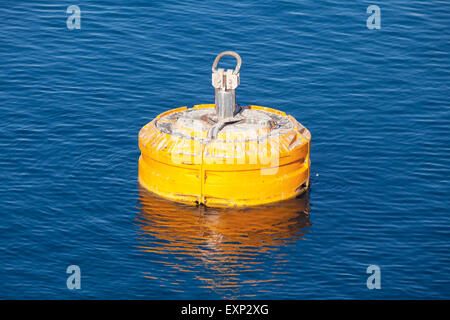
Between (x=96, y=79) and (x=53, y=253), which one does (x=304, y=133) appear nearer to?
(x=53, y=253)

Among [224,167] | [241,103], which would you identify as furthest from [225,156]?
[241,103]

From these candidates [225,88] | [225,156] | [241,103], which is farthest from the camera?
[241,103]

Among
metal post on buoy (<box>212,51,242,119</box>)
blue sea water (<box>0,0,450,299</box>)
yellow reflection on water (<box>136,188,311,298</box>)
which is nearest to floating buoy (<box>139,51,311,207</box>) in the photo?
metal post on buoy (<box>212,51,242,119</box>)

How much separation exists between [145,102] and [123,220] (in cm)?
1122

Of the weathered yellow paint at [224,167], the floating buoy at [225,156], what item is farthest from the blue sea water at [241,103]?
the floating buoy at [225,156]

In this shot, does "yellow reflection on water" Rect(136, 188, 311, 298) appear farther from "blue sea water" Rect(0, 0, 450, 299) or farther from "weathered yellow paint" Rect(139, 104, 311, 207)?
"weathered yellow paint" Rect(139, 104, 311, 207)

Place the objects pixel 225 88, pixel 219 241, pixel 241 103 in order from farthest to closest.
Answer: pixel 241 103
pixel 225 88
pixel 219 241

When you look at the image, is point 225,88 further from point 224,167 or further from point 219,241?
point 219,241

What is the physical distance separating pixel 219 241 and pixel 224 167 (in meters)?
2.42

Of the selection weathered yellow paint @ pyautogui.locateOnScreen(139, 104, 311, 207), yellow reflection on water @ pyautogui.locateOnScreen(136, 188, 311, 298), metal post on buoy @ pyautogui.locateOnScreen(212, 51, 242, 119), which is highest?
metal post on buoy @ pyautogui.locateOnScreen(212, 51, 242, 119)

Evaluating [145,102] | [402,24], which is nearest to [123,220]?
[145,102]

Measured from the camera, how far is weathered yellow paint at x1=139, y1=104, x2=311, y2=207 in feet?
113

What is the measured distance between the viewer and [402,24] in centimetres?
5359

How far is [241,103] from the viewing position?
45.2m
